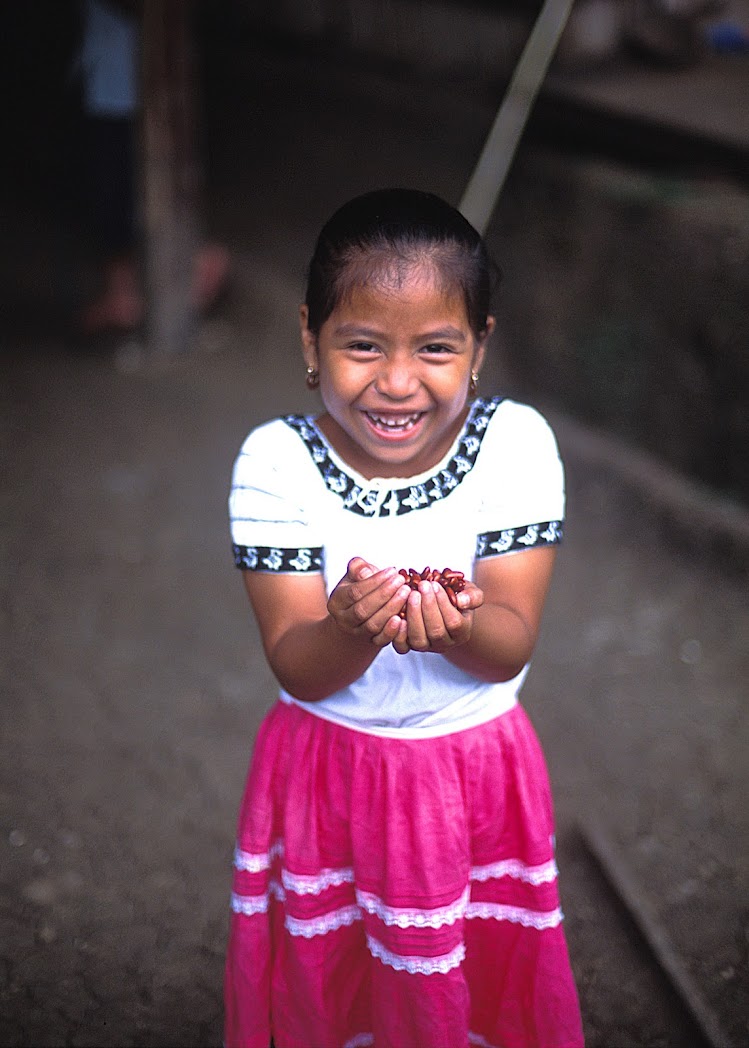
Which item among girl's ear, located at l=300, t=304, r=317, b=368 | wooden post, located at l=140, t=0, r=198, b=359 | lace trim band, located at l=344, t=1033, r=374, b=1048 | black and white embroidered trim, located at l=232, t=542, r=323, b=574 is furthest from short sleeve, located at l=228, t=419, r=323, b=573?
wooden post, located at l=140, t=0, r=198, b=359

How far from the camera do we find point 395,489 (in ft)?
5.11

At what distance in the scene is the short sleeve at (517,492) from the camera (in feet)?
5.12

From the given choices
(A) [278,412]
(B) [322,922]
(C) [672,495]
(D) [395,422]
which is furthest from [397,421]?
(A) [278,412]

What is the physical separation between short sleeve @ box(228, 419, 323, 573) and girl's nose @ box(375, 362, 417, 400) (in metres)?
0.18

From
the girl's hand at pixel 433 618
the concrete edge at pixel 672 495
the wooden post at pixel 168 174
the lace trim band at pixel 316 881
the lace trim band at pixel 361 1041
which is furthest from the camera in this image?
the wooden post at pixel 168 174

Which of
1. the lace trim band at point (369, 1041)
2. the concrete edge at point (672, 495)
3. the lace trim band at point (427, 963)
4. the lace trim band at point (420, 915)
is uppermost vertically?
the concrete edge at point (672, 495)

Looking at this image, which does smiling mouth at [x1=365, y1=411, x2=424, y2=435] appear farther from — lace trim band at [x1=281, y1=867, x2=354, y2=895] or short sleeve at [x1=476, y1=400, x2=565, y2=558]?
lace trim band at [x1=281, y1=867, x2=354, y2=895]

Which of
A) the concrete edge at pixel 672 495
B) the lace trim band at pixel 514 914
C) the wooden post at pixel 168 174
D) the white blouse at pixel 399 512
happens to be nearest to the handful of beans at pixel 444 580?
the white blouse at pixel 399 512

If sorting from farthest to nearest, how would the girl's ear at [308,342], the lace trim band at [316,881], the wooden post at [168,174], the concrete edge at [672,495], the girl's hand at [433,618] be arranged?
the wooden post at [168,174], the concrete edge at [672,495], the lace trim band at [316,881], the girl's ear at [308,342], the girl's hand at [433,618]

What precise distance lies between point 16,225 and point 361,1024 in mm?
5077

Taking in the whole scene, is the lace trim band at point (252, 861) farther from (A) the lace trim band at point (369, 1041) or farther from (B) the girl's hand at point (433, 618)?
(B) the girl's hand at point (433, 618)

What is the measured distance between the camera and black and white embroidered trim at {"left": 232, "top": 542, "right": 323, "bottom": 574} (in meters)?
1.55

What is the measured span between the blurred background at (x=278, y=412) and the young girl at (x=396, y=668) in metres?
0.54

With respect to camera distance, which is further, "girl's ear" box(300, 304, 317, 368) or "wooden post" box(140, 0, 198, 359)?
"wooden post" box(140, 0, 198, 359)
